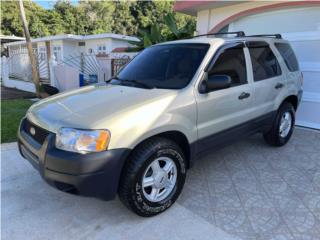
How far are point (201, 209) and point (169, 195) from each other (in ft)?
1.37

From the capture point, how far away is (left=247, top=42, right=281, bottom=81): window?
4210 mm

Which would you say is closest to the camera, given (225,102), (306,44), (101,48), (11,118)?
(225,102)

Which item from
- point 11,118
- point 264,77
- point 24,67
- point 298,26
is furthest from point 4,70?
point 264,77

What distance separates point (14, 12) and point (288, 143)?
35939 mm

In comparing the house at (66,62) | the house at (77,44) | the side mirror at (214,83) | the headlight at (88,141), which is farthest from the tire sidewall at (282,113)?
the house at (77,44)

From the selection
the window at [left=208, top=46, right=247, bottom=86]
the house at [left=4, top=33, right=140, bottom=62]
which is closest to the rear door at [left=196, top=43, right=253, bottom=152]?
the window at [left=208, top=46, right=247, bottom=86]

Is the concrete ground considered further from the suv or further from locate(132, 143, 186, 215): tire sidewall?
the suv

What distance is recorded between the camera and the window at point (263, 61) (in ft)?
13.8

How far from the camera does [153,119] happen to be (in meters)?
2.85

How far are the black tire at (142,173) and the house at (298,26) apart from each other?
483cm

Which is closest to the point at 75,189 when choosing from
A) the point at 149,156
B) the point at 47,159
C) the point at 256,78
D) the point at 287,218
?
the point at 47,159

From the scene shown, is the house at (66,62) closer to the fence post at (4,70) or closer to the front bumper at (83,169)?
the fence post at (4,70)

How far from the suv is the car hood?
11mm

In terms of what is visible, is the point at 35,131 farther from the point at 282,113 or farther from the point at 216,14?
the point at 216,14
